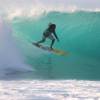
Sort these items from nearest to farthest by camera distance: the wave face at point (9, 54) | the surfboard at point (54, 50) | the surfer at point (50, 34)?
the wave face at point (9, 54)
the surfer at point (50, 34)
the surfboard at point (54, 50)

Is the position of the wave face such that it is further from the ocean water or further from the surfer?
the surfer

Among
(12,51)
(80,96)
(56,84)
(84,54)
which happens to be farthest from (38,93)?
(84,54)

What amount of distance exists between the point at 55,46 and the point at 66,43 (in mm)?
276

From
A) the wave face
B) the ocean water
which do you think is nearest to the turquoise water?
the ocean water

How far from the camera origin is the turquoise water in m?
8.00

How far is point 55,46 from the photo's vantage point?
8164 mm

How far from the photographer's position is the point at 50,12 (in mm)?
7961

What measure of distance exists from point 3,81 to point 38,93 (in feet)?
4.85

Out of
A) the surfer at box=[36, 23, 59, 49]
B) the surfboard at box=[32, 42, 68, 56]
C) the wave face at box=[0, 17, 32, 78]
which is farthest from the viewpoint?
the surfboard at box=[32, 42, 68, 56]

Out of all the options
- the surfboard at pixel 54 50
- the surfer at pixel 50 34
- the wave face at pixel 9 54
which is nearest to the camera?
the wave face at pixel 9 54

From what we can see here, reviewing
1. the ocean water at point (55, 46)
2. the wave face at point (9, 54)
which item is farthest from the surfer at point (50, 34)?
the wave face at point (9, 54)

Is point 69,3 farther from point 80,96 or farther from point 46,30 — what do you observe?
point 80,96

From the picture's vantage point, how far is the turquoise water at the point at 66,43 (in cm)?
800

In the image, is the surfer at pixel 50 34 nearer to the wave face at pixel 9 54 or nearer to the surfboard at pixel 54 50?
the surfboard at pixel 54 50
